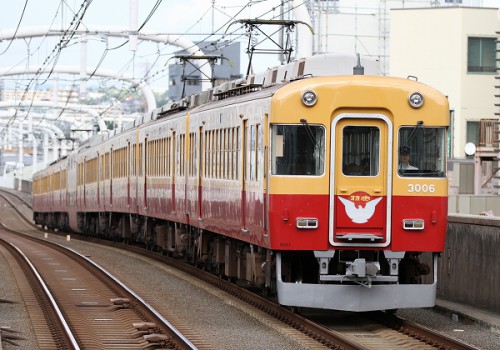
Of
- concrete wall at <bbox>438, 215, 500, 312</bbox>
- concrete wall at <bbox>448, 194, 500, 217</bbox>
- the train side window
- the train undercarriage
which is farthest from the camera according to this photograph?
concrete wall at <bbox>448, 194, 500, 217</bbox>

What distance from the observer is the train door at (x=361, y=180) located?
1402 cm

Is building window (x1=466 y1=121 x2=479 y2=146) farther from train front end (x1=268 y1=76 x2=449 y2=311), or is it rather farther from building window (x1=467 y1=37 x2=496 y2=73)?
train front end (x1=268 y1=76 x2=449 y2=311)

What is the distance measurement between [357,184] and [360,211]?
0.31 m

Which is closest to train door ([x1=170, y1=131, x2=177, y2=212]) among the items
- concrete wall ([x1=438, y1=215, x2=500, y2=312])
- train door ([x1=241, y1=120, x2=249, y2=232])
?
train door ([x1=241, y1=120, x2=249, y2=232])

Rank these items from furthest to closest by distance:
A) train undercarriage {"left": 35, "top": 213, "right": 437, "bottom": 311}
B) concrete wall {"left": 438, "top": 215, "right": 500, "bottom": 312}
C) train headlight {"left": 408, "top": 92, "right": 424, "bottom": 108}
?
concrete wall {"left": 438, "top": 215, "right": 500, "bottom": 312}
train headlight {"left": 408, "top": 92, "right": 424, "bottom": 108}
train undercarriage {"left": 35, "top": 213, "right": 437, "bottom": 311}

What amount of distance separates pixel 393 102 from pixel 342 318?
2.90 metres

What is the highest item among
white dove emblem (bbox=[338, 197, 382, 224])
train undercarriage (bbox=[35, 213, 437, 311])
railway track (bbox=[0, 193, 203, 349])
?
white dove emblem (bbox=[338, 197, 382, 224])

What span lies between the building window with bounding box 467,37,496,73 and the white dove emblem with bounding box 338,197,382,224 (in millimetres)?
27909

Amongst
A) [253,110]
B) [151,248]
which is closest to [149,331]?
[253,110]

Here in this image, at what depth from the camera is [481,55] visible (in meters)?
41.5

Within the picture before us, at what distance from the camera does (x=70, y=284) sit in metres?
20.7

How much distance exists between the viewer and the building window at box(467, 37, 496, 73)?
41062mm

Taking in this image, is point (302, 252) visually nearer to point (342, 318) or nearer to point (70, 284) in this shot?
point (342, 318)

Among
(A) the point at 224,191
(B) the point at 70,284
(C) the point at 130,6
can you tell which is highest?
(C) the point at 130,6
